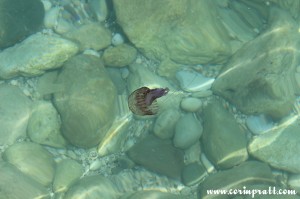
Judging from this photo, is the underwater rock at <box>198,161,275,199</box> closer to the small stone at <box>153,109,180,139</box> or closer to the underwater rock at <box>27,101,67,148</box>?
the small stone at <box>153,109,180,139</box>

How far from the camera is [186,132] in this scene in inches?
194

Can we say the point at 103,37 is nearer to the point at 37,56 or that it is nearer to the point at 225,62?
the point at 37,56

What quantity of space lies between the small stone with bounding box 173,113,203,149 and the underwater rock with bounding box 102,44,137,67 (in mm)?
1240

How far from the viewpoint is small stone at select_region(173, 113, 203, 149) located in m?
4.92

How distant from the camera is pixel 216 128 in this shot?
493cm

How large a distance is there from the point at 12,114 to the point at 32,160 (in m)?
0.79

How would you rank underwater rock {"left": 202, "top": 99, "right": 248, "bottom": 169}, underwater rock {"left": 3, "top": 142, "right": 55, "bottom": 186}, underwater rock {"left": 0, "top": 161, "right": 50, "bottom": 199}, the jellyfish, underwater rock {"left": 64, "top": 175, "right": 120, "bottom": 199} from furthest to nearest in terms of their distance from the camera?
underwater rock {"left": 202, "top": 99, "right": 248, "bottom": 169} → underwater rock {"left": 3, "top": 142, "right": 55, "bottom": 186} → underwater rock {"left": 64, "top": 175, "right": 120, "bottom": 199} → underwater rock {"left": 0, "top": 161, "right": 50, "bottom": 199} → the jellyfish

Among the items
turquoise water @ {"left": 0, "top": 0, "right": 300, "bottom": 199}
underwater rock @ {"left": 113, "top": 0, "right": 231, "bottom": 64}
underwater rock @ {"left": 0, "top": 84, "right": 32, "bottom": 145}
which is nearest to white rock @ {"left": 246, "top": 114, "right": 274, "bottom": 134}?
turquoise water @ {"left": 0, "top": 0, "right": 300, "bottom": 199}

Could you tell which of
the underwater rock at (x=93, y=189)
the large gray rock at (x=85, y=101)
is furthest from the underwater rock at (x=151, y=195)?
the large gray rock at (x=85, y=101)

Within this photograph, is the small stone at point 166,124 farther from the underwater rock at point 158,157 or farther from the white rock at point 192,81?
the white rock at point 192,81

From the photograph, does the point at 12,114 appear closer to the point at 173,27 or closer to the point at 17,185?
the point at 17,185

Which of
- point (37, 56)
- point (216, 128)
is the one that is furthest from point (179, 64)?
point (37, 56)

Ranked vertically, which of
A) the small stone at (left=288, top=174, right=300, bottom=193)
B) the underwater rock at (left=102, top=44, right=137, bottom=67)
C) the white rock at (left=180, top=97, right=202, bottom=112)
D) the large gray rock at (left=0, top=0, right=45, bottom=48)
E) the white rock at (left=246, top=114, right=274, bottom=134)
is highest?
the large gray rock at (left=0, top=0, right=45, bottom=48)

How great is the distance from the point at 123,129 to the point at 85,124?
635 millimetres
